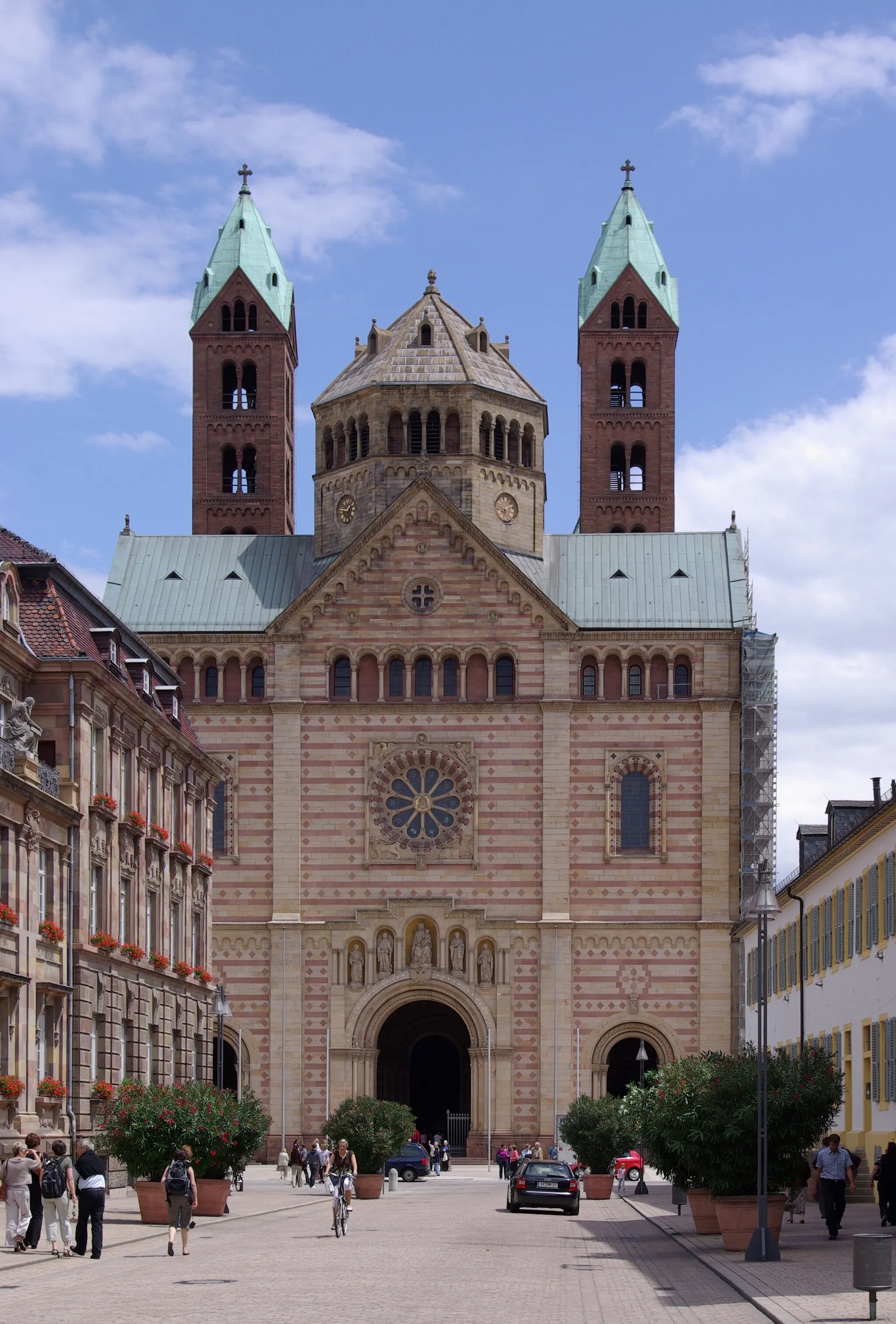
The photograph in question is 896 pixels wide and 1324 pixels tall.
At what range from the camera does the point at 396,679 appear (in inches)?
3268

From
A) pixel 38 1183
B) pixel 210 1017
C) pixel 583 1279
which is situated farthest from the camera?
pixel 210 1017

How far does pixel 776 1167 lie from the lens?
36594 millimetres

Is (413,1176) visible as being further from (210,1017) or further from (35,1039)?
(35,1039)

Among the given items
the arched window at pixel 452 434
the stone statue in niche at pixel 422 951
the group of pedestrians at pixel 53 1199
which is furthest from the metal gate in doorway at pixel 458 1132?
the group of pedestrians at pixel 53 1199

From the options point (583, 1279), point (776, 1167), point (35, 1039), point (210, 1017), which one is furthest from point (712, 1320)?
point (210, 1017)

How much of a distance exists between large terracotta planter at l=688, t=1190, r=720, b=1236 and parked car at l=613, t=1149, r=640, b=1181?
82.8ft

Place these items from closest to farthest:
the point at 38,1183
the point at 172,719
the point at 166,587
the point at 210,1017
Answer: the point at 38,1183, the point at 172,719, the point at 210,1017, the point at 166,587

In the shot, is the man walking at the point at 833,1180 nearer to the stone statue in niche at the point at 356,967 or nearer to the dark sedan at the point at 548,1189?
the dark sedan at the point at 548,1189

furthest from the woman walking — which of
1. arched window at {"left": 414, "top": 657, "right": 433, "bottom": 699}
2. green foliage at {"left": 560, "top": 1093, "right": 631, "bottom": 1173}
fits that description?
arched window at {"left": 414, "top": 657, "right": 433, "bottom": 699}

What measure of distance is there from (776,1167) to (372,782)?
46.3 metres

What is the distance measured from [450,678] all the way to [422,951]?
410 inches

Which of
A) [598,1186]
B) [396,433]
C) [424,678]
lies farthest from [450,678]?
[598,1186]

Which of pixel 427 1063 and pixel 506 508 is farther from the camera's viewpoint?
pixel 506 508

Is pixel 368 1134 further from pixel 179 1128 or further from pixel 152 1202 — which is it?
pixel 152 1202
